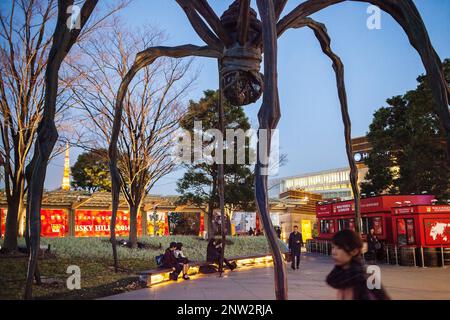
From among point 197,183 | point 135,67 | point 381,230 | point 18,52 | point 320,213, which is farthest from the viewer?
point 320,213

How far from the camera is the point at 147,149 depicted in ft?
49.3

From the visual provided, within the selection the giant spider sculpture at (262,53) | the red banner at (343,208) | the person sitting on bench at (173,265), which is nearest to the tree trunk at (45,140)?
the giant spider sculpture at (262,53)

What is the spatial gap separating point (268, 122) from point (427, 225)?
51.4ft

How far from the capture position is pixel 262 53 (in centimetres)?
308

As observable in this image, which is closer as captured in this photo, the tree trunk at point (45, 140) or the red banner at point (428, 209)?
the tree trunk at point (45, 140)

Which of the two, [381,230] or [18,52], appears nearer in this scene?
[18,52]

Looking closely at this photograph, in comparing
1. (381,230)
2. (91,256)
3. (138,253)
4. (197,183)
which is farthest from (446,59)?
(91,256)

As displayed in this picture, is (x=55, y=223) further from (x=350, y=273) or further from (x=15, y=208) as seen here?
(x=350, y=273)

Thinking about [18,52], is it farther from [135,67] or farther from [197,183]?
[197,183]

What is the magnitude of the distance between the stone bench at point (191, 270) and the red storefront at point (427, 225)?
559 centimetres

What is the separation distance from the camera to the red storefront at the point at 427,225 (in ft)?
50.8

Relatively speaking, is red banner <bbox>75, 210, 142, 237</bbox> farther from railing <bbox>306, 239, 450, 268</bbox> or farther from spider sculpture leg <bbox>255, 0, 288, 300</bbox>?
spider sculpture leg <bbox>255, 0, 288, 300</bbox>

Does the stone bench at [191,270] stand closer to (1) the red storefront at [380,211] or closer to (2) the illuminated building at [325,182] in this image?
(1) the red storefront at [380,211]

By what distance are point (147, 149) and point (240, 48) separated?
40.7 feet
